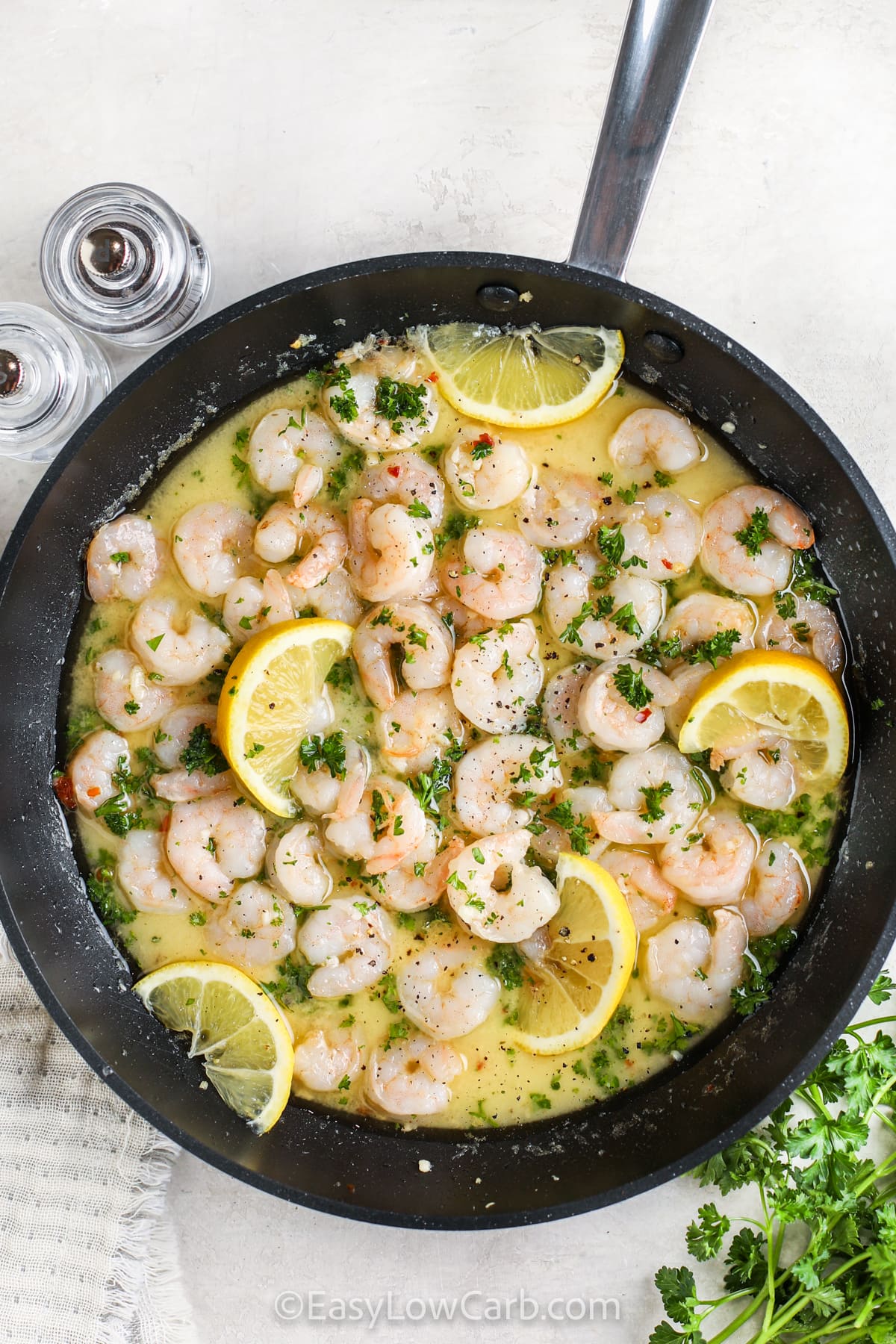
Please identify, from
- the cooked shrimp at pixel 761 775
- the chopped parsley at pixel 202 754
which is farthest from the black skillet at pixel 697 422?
the chopped parsley at pixel 202 754

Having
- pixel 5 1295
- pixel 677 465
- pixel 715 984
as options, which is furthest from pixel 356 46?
pixel 5 1295

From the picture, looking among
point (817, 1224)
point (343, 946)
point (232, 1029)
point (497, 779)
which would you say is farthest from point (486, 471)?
point (817, 1224)

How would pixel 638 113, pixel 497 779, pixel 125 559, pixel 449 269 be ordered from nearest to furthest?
pixel 638 113
pixel 449 269
pixel 497 779
pixel 125 559

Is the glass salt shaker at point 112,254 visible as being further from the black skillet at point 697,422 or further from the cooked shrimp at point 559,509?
the cooked shrimp at point 559,509

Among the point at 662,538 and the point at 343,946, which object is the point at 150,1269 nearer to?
the point at 343,946

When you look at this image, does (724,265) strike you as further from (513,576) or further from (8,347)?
(8,347)

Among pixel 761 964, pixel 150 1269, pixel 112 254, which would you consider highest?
pixel 112 254

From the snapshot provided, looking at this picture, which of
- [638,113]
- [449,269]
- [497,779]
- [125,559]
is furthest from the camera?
[125,559]
